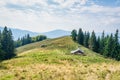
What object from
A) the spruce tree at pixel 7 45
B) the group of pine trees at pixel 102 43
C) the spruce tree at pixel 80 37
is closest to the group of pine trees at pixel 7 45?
the spruce tree at pixel 7 45

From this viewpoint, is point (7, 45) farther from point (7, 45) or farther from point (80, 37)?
point (80, 37)

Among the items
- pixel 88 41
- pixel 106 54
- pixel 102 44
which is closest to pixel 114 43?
pixel 106 54

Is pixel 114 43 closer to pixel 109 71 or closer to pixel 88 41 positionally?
pixel 88 41

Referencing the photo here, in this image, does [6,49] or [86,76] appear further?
[6,49]

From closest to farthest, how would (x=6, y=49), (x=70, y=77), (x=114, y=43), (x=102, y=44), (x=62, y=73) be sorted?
(x=70, y=77) < (x=62, y=73) < (x=6, y=49) < (x=114, y=43) < (x=102, y=44)

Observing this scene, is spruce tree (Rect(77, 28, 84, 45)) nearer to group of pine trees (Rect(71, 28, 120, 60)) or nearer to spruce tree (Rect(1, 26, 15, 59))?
group of pine trees (Rect(71, 28, 120, 60))

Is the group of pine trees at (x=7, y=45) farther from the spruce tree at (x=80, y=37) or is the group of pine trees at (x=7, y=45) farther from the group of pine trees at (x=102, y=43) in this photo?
the spruce tree at (x=80, y=37)

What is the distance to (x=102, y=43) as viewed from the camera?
117m

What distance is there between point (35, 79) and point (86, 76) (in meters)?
3.74

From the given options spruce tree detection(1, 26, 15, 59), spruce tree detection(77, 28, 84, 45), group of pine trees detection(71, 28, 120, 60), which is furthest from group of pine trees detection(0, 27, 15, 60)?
spruce tree detection(77, 28, 84, 45)

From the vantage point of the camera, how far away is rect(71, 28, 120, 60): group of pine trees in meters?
101

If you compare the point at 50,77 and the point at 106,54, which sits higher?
the point at 50,77

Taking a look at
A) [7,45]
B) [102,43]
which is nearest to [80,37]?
[102,43]

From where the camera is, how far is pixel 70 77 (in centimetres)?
1434
